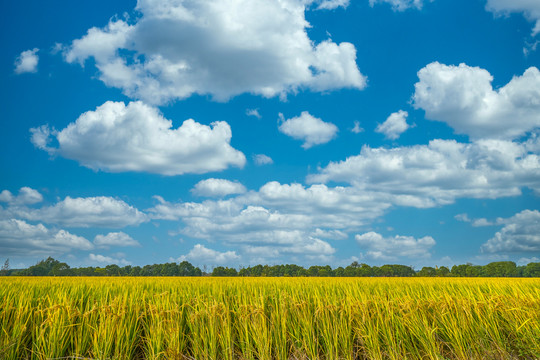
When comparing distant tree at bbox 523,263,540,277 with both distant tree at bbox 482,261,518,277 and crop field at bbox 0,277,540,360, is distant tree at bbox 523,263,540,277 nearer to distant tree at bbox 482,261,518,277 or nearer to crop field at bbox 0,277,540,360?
distant tree at bbox 482,261,518,277

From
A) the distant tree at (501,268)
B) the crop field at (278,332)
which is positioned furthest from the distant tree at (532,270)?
the crop field at (278,332)

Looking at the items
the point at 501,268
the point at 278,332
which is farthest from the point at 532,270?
the point at 278,332

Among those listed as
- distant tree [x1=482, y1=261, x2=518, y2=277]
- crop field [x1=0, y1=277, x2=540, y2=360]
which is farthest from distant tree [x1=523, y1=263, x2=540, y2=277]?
crop field [x1=0, y1=277, x2=540, y2=360]

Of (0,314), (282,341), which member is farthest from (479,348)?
(0,314)

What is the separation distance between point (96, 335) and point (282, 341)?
2594 millimetres

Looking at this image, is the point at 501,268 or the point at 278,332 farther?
the point at 501,268

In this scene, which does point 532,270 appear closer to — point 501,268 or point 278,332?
point 501,268

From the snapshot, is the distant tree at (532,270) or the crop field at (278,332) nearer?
the crop field at (278,332)

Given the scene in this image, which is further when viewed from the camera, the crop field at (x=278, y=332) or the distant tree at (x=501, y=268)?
the distant tree at (x=501, y=268)

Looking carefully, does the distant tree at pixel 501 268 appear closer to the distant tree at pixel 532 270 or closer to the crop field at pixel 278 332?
the distant tree at pixel 532 270

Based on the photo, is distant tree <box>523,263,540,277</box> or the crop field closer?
the crop field

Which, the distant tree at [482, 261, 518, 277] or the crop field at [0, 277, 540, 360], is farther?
the distant tree at [482, 261, 518, 277]

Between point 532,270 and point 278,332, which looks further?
point 532,270

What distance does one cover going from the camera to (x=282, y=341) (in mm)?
5004
